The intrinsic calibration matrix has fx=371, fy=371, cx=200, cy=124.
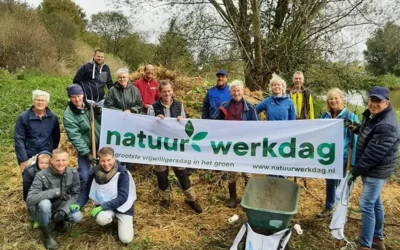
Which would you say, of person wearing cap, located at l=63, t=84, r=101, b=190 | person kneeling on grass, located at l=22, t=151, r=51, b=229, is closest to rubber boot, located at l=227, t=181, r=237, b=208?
person wearing cap, located at l=63, t=84, r=101, b=190

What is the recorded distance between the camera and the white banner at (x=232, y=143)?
15.6ft

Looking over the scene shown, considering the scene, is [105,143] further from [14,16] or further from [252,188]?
[14,16]

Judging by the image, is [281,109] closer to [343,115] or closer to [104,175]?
[343,115]

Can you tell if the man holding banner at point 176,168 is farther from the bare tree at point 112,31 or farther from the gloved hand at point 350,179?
the bare tree at point 112,31

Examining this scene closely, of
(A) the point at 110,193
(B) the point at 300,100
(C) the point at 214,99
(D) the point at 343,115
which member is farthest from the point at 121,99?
(D) the point at 343,115

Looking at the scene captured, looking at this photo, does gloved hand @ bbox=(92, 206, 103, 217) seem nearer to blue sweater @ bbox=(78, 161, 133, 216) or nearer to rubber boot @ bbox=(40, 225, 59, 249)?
blue sweater @ bbox=(78, 161, 133, 216)

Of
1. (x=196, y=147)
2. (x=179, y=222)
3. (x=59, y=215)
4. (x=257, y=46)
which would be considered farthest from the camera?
(x=257, y=46)

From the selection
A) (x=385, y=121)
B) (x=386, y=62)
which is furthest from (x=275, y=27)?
(x=386, y=62)

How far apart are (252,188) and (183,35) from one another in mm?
8633

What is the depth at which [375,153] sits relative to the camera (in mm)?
3811

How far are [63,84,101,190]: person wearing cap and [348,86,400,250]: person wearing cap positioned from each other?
132 inches

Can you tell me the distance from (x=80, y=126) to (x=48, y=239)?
1.50 m

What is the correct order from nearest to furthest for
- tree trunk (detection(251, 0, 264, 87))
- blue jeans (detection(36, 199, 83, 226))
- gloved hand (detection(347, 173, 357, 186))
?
gloved hand (detection(347, 173, 357, 186)) → blue jeans (detection(36, 199, 83, 226)) → tree trunk (detection(251, 0, 264, 87))

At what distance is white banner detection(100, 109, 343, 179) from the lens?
4754 millimetres
